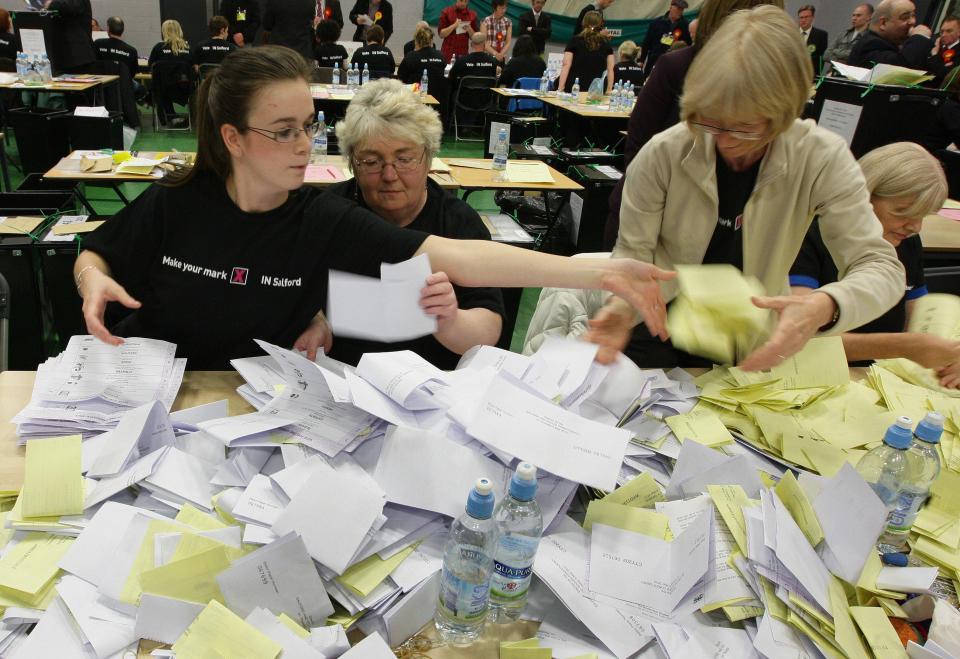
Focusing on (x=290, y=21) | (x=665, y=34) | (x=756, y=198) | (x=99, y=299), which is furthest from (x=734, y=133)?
(x=665, y=34)

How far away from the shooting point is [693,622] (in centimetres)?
96

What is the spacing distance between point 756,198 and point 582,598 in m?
1.08

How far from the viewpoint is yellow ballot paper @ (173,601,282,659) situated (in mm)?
827

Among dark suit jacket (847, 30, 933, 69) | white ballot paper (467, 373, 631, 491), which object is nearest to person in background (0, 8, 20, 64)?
white ballot paper (467, 373, 631, 491)

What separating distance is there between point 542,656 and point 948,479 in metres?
0.91

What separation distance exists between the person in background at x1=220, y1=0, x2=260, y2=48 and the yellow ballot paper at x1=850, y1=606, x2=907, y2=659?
328 inches

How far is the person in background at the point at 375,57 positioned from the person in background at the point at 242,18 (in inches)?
53.6

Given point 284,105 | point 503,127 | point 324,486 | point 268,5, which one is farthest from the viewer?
point 268,5

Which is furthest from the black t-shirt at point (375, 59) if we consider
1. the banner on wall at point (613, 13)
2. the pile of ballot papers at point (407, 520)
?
the pile of ballot papers at point (407, 520)

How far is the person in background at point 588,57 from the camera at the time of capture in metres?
7.43

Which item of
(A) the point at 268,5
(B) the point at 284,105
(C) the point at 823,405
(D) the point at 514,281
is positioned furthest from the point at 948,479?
(A) the point at 268,5

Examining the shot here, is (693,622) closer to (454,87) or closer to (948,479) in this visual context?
(948,479)

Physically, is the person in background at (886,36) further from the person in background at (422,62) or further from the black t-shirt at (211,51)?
the black t-shirt at (211,51)

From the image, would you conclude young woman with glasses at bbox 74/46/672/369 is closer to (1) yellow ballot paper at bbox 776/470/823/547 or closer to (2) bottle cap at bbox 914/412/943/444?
(1) yellow ballot paper at bbox 776/470/823/547
